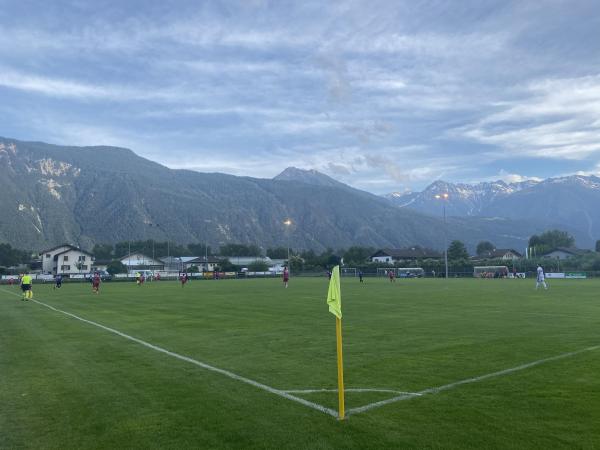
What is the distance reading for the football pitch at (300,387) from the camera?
636 cm

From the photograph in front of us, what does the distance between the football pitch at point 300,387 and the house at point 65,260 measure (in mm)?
135555

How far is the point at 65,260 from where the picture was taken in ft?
464

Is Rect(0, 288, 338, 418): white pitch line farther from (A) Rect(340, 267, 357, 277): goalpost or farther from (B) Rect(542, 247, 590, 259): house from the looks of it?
(B) Rect(542, 247, 590, 259): house

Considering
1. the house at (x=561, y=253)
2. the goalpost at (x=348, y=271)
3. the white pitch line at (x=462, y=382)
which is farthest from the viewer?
the house at (x=561, y=253)

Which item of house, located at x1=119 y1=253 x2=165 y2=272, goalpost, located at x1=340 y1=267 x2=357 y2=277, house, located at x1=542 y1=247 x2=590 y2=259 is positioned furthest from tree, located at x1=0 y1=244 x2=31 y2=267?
house, located at x1=542 y1=247 x2=590 y2=259

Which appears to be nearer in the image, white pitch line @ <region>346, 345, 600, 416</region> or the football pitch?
the football pitch

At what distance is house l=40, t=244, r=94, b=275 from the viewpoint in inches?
5531

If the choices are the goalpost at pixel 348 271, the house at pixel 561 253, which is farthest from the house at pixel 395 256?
the goalpost at pixel 348 271

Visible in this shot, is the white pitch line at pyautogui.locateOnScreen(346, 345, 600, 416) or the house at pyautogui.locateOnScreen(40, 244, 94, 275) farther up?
the house at pyautogui.locateOnScreen(40, 244, 94, 275)

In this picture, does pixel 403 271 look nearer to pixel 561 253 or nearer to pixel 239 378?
pixel 561 253

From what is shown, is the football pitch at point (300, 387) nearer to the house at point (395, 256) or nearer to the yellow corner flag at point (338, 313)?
the yellow corner flag at point (338, 313)

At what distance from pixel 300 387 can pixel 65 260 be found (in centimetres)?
14833

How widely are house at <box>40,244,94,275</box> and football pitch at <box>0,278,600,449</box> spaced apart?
136 metres

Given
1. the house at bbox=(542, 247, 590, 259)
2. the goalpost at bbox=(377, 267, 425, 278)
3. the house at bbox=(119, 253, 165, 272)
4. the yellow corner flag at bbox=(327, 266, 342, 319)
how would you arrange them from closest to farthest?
1. the yellow corner flag at bbox=(327, 266, 342, 319)
2. the goalpost at bbox=(377, 267, 425, 278)
3. the house at bbox=(119, 253, 165, 272)
4. the house at bbox=(542, 247, 590, 259)
